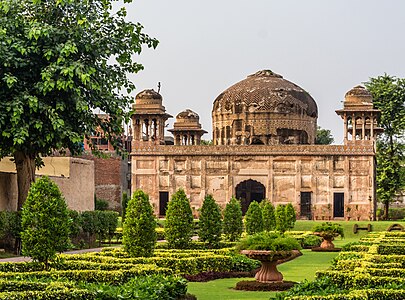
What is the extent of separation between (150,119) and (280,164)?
283 inches

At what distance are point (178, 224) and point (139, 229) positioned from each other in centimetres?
376

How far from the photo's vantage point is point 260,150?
139 ft

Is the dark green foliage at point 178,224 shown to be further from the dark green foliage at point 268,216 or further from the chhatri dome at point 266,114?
the chhatri dome at point 266,114

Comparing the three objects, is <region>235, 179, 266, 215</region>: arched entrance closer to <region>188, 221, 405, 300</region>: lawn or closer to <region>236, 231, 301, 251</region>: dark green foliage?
<region>188, 221, 405, 300</region>: lawn

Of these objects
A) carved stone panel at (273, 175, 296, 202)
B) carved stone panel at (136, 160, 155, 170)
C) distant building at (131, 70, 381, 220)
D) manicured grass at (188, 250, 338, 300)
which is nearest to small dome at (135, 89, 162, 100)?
distant building at (131, 70, 381, 220)

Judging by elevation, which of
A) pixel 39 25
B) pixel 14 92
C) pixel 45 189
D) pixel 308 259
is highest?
pixel 39 25

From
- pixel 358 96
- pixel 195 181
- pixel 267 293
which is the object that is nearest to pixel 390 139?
pixel 358 96

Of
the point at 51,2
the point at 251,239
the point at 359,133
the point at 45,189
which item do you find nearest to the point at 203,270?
the point at 251,239

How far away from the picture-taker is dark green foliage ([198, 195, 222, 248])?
21750mm

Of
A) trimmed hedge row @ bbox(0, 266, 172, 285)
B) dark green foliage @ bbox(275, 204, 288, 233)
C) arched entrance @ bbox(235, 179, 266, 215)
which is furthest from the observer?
arched entrance @ bbox(235, 179, 266, 215)

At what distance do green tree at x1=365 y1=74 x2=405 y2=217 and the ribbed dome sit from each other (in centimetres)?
367

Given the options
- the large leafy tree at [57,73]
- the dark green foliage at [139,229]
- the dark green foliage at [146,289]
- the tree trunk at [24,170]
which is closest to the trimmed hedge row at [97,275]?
the dark green foliage at [146,289]

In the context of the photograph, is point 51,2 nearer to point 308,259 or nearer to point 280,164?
point 308,259

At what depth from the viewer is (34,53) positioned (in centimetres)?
1916
